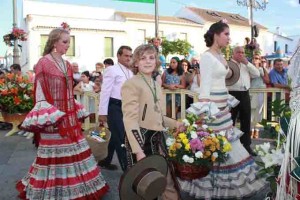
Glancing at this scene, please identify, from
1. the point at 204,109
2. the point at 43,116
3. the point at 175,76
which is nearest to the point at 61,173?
the point at 43,116

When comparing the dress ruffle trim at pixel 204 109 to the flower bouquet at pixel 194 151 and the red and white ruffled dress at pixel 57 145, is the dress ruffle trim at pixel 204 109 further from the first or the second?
the red and white ruffled dress at pixel 57 145

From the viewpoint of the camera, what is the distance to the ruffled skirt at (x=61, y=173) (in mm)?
3820

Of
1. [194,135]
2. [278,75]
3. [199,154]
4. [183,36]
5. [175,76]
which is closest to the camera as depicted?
[199,154]

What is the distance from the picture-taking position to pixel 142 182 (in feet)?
8.80

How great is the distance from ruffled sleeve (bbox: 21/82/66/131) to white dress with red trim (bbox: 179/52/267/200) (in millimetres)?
1402

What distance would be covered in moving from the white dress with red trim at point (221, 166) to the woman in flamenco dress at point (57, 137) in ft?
3.56

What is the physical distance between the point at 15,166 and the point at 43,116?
97.6 inches

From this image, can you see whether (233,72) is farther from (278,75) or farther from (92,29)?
(92,29)

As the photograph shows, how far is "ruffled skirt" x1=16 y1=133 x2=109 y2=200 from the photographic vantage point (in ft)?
12.5

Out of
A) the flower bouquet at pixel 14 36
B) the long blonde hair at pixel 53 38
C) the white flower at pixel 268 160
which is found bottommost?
the white flower at pixel 268 160

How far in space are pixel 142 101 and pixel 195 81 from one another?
529 centimetres

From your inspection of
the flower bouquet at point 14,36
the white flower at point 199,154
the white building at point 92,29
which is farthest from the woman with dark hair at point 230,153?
the white building at point 92,29

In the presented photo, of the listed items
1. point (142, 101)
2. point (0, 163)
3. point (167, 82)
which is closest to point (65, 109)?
point (142, 101)

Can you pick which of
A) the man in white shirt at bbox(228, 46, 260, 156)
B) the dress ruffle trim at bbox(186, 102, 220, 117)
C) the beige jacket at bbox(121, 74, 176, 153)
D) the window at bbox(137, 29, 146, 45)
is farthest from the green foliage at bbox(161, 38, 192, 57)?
the beige jacket at bbox(121, 74, 176, 153)
